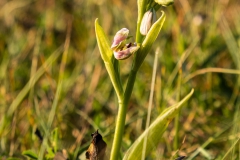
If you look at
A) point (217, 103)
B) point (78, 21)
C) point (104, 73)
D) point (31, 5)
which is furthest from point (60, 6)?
point (217, 103)

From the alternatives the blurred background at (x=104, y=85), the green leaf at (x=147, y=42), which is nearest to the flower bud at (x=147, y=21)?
the green leaf at (x=147, y=42)

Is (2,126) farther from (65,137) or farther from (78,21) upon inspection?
(78,21)

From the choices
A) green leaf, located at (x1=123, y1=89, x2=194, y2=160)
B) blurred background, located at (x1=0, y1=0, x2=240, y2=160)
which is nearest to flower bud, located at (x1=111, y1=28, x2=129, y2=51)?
green leaf, located at (x1=123, y1=89, x2=194, y2=160)

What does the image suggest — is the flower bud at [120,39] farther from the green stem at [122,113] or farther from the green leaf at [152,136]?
the green leaf at [152,136]

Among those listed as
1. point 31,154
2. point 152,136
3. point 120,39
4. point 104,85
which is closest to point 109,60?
point 120,39

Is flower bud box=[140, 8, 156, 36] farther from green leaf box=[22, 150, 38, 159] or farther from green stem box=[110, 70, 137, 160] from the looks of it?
green leaf box=[22, 150, 38, 159]
